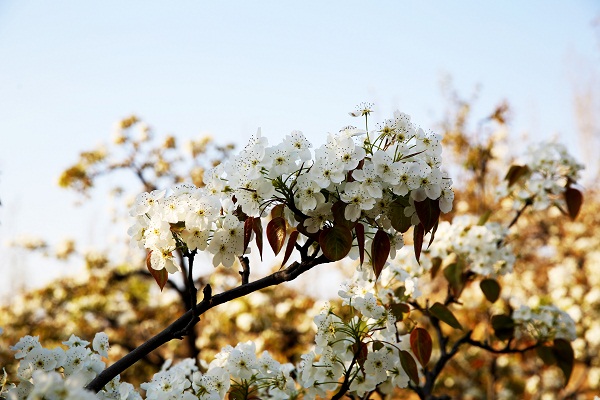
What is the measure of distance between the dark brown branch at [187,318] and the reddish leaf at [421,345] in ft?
1.83

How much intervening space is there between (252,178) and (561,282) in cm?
533

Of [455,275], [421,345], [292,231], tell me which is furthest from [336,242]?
[455,275]

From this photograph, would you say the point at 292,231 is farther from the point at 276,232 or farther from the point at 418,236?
the point at 418,236

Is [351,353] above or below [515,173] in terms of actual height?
below

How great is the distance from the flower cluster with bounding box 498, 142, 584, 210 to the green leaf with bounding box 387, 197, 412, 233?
1513 mm

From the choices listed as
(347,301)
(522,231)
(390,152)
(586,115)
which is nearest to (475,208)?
(522,231)

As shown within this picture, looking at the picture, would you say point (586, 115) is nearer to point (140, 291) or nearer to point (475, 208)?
point (475, 208)

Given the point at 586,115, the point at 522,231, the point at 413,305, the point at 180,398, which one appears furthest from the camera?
the point at 586,115

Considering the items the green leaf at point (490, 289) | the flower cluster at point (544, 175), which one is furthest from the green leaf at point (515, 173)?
the green leaf at point (490, 289)

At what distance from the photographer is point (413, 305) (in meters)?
1.84

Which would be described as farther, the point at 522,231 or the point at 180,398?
the point at 522,231

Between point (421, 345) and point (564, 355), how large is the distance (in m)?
0.78

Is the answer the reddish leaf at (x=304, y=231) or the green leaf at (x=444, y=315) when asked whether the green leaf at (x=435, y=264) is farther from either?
the reddish leaf at (x=304, y=231)

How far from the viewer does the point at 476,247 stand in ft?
7.06
